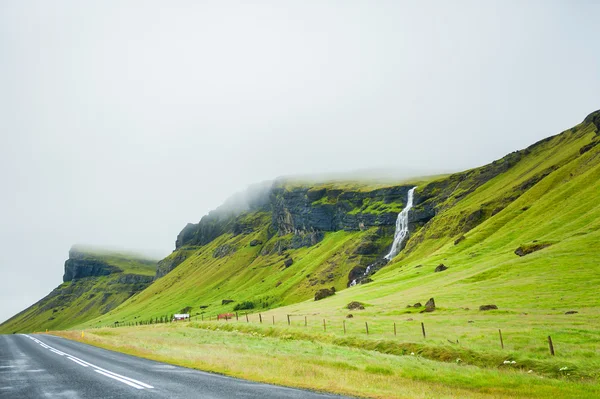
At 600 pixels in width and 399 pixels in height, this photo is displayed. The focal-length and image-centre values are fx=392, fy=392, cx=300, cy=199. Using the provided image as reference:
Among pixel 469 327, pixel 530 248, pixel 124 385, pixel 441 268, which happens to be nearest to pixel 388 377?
pixel 124 385

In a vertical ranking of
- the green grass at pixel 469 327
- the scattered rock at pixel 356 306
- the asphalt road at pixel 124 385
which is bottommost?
the scattered rock at pixel 356 306

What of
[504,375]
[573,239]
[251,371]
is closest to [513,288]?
[573,239]

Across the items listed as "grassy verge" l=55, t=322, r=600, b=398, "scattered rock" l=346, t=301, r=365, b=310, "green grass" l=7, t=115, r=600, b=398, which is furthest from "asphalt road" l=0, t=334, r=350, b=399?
"scattered rock" l=346, t=301, r=365, b=310

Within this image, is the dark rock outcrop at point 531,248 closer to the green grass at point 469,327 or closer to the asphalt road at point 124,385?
the green grass at point 469,327

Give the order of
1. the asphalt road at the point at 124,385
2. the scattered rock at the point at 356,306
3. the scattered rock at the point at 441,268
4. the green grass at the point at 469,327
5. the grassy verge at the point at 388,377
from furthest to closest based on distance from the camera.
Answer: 1. the scattered rock at the point at 441,268
2. the scattered rock at the point at 356,306
3. the green grass at the point at 469,327
4. the grassy verge at the point at 388,377
5. the asphalt road at the point at 124,385

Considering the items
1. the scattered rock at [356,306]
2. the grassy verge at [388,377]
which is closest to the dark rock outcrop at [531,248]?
the scattered rock at [356,306]

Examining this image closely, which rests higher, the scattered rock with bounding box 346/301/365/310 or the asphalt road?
the asphalt road

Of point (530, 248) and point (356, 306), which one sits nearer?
point (356, 306)

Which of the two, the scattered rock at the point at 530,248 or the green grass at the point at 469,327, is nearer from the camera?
the green grass at the point at 469,327

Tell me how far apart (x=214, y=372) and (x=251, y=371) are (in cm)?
229

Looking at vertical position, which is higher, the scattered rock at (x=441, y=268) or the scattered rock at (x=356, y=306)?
the scattered rock at (x=441, y=268)

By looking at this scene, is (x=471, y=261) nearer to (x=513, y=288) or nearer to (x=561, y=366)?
(x=513, y=288)

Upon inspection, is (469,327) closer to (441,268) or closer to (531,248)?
(531,248)

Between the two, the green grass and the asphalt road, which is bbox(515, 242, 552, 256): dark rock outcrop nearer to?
the green grass
